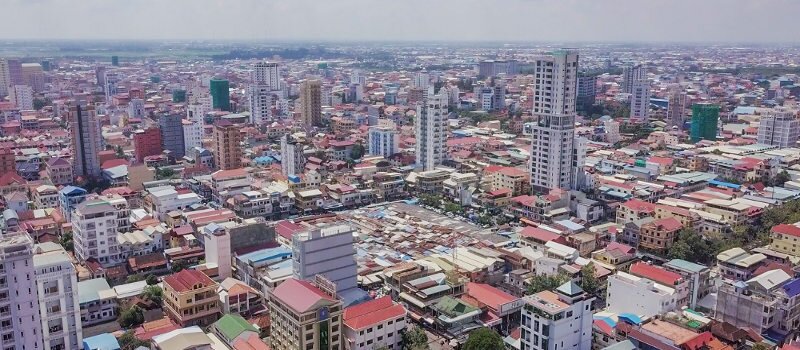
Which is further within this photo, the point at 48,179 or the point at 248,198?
the point at 48,179

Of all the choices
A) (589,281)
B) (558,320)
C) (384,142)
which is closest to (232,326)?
(558,320)

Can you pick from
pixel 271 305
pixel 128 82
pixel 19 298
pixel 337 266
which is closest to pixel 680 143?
pixel 337 266

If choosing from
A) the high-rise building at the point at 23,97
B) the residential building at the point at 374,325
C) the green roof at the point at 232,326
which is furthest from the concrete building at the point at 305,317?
the high-rise building at the point at 23,97

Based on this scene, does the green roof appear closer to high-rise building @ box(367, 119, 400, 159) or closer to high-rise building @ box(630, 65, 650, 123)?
high-rise building @ box(367, 119, 400, 159)

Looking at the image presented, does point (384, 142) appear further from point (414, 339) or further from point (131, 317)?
point (414, 339)

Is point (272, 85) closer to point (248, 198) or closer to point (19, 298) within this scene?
point (248, 198)

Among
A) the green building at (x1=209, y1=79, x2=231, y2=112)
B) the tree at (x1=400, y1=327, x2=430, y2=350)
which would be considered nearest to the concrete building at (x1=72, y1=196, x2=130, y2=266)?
the tree at (x1=400, y1=327, x2=430, y2=350)
